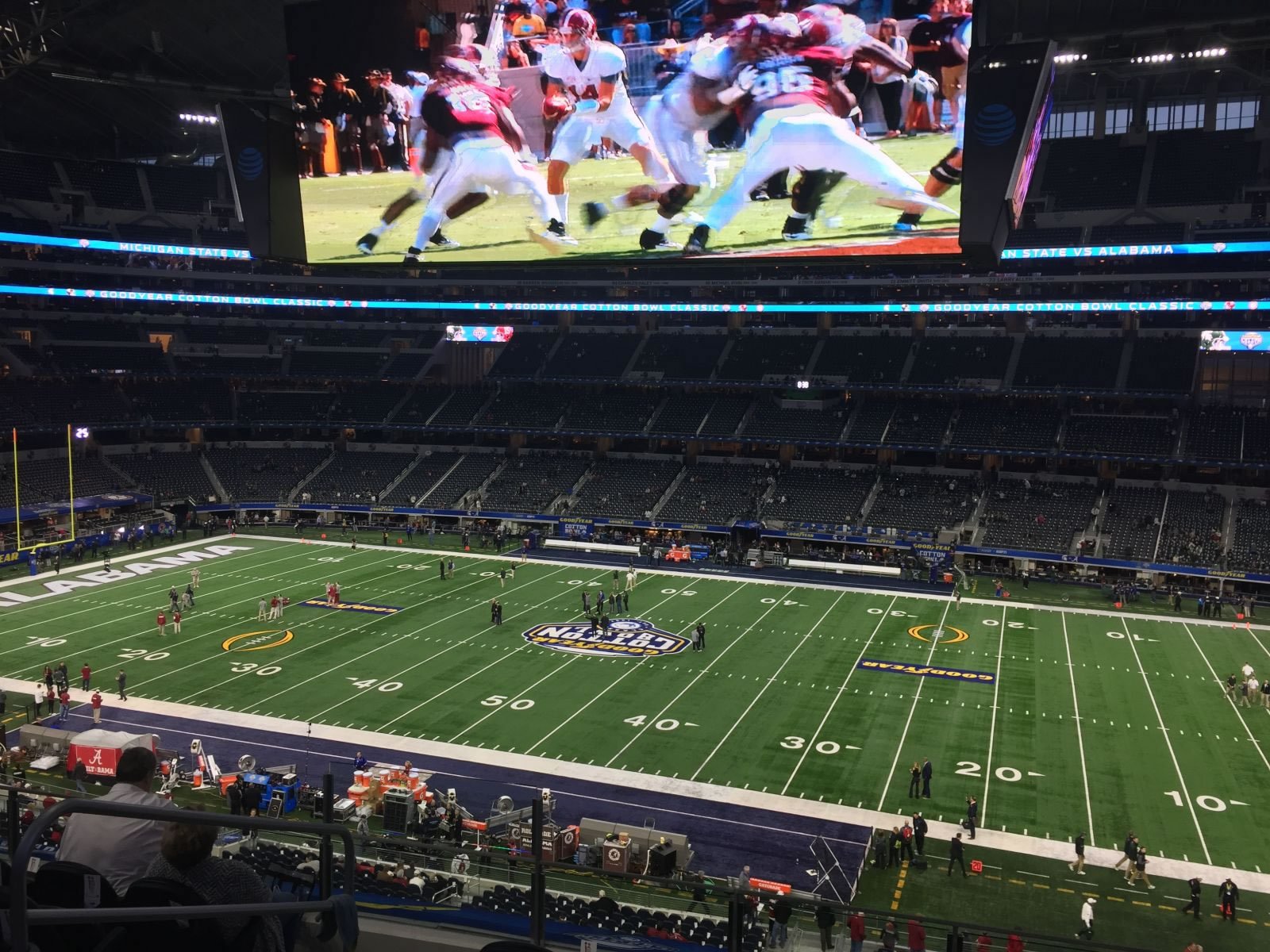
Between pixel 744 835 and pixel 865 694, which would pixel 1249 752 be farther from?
pixel 744 835

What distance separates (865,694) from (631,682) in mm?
7281

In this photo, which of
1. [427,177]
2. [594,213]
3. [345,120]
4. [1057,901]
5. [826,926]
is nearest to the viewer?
[826,926]

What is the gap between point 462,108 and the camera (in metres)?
17.0

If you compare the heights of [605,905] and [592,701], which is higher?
[605,905]

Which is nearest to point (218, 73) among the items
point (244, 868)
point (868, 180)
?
point (868, 180)

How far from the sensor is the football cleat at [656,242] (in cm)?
1675

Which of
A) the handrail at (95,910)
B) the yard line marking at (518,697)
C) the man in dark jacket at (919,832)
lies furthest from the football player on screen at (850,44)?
the yard line marking at (518,697)

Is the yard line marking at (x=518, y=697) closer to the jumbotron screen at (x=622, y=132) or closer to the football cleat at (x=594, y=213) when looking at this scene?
the jumbotron screen at (x=622, y=132)

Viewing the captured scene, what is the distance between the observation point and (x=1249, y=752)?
2617 centimetres

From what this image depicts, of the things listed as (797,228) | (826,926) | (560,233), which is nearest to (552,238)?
(560,233)

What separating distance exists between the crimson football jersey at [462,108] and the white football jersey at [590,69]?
970 mm

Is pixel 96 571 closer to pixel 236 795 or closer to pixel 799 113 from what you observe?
→ pixel 236 795

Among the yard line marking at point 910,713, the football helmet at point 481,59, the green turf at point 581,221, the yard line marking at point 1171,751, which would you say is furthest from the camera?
the yard line marking at point 910,713

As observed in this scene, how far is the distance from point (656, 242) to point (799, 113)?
307 centimetres
